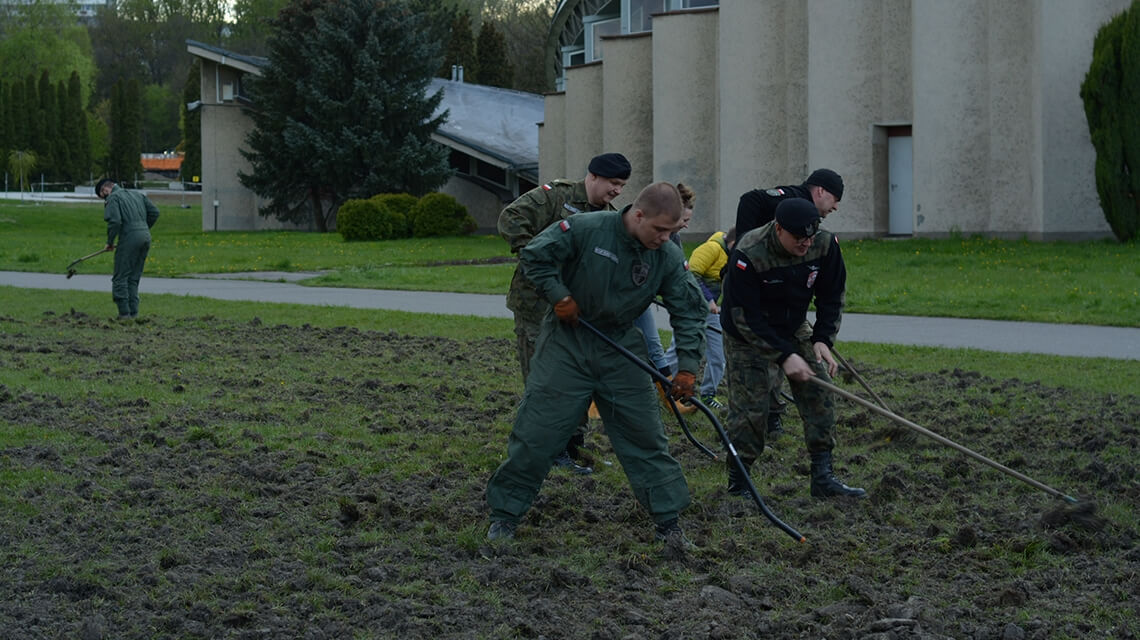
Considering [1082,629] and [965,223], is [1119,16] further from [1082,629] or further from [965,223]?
[1082,629]

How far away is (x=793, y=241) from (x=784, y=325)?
59 centimetres

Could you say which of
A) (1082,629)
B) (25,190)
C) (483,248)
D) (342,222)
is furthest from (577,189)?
(25,190)

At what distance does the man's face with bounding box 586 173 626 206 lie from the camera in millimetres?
7512

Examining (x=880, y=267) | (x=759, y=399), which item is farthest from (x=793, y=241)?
(x=880, y=267)

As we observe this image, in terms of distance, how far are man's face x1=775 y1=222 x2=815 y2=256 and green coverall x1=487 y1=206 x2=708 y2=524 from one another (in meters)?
0.68

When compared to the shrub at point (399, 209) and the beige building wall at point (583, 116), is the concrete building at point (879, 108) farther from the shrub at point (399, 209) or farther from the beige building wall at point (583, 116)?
the shrub at point (399, 209)

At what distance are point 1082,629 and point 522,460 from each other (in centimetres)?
258

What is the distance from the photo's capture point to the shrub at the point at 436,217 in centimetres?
4038

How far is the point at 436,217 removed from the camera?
4047cm

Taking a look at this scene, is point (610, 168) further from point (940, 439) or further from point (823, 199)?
point (940, 439)

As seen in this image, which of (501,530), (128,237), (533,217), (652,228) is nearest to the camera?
Answer: (652,228)

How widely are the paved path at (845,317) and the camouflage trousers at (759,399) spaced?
6.26 m

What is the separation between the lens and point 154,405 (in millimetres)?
9992

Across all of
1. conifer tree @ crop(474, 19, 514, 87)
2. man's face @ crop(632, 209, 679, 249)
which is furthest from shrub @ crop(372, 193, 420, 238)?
man's face @ crop(632, 209, 679, 249)
